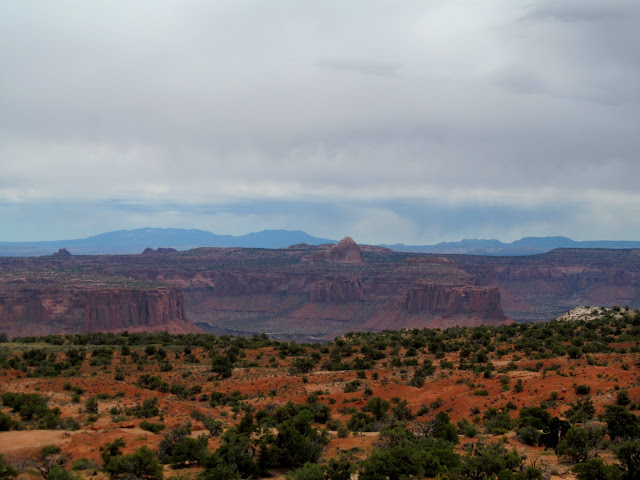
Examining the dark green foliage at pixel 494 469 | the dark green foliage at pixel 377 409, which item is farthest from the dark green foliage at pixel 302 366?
the dark green foliage at pixel 494 469

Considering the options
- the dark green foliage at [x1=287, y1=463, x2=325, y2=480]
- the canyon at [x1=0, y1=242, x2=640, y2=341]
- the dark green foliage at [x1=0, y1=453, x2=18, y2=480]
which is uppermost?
the dark green foliage at [x1=0, y1=453, x2=18, y2=480]

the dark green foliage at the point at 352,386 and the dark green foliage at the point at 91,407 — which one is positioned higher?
the dark green foliage at the point at 91,407

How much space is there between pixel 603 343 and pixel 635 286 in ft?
577

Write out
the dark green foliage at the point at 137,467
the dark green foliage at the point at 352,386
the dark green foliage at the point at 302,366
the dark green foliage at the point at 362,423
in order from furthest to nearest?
the dark green foliage at the point at 302,366, the dark green foliage at the point at 352,386, the dark green foliage at the point at 362,423, the dark green foliage at the point at 137,467

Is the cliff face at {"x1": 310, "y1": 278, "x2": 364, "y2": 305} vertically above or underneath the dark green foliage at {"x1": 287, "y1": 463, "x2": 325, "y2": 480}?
underneath

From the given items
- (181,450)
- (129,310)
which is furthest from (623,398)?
(129,310)

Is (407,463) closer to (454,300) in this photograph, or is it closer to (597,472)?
(597,472)

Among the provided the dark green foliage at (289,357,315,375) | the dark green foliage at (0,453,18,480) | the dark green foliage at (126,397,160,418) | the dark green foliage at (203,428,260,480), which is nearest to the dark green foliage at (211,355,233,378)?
the dark green foliage at (289,357,315,375)

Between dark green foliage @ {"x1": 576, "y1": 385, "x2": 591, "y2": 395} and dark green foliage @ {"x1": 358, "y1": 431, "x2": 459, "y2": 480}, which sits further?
dark green foliage @ {"x1": 576, "y1": 385, "x2": 591, "y2": 395}

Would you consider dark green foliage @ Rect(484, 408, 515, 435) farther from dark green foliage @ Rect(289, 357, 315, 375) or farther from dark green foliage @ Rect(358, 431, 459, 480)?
dark green foliage @ Rect(289, 357, 315, 375)

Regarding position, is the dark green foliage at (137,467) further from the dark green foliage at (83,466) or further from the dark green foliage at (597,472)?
the dark green foliage at (597,472)

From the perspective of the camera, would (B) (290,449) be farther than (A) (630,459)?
Yes

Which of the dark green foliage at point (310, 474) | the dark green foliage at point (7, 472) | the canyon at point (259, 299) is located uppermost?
the dark green foliage at point (7, 472)

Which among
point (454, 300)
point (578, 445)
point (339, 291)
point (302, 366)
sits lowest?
point (339, 291)
